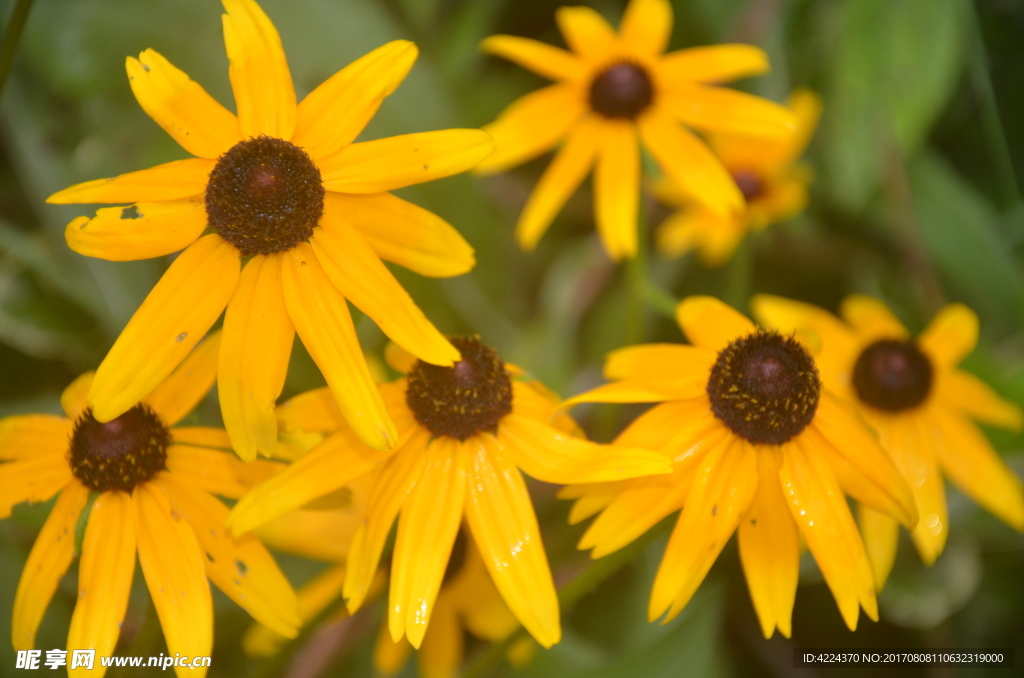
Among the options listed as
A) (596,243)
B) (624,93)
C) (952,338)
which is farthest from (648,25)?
(952,338)

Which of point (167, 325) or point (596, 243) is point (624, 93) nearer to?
point (596, 243)

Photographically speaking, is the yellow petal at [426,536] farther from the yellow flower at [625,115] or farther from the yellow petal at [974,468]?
the yellow petal at [974,468]

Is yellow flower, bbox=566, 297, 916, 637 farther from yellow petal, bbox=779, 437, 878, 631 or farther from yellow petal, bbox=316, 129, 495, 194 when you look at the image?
yellow petal, bbox=316, 129, 495, 194

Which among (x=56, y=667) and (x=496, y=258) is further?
(x=496, y=258)

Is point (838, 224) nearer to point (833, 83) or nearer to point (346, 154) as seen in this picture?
point (833, 83)

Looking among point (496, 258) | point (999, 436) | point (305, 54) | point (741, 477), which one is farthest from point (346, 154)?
point (999, 436)

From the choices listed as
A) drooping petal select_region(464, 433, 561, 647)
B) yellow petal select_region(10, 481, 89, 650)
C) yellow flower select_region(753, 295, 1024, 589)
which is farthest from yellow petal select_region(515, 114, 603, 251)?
yellow petal select_region(10, 481, 89, 650)

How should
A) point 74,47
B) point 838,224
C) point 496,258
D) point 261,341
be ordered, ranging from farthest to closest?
point 838,224 → point 496,258 → point 74,47 → point 261,341
